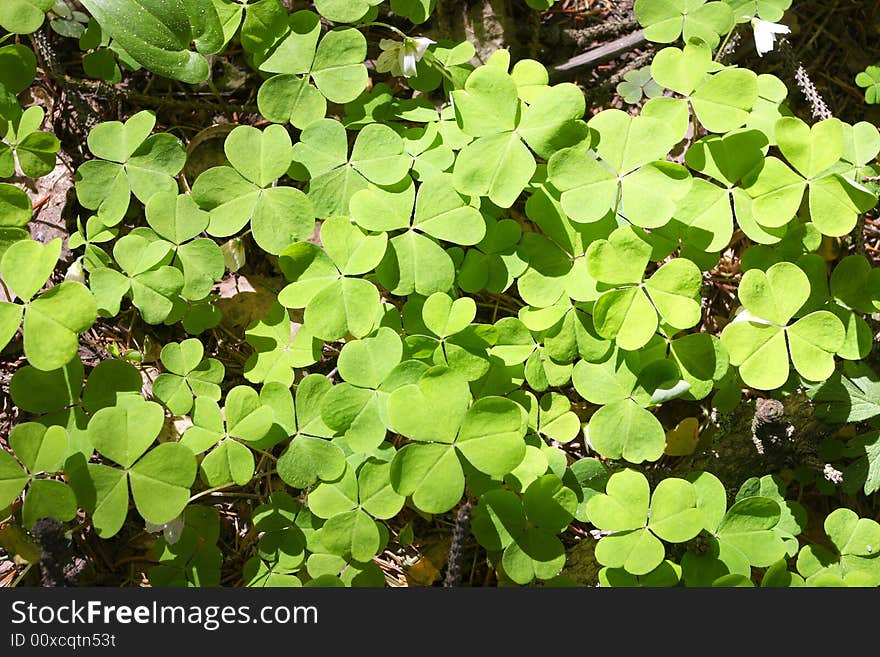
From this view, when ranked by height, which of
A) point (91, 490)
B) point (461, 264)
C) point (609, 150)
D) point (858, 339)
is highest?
point (609, 150)

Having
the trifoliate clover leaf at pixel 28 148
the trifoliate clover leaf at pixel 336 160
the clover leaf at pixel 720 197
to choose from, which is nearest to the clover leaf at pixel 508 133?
the trifoliate clover leaf at pixel 336 160

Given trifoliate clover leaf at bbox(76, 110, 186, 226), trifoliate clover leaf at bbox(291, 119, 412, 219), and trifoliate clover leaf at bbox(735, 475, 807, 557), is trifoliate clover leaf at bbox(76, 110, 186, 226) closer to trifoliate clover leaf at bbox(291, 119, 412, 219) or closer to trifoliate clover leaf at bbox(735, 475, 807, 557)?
trifoliate clover leaf at bbox(291, 119, 412, 219)

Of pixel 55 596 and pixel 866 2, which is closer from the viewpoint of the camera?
pixel 55 596

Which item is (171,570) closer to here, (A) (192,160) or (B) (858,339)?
(A) (192,160)

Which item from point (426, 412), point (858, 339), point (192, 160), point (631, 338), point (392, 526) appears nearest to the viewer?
point (426, 412)

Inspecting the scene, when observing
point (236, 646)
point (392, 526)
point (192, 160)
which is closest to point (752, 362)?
point (392, 526)

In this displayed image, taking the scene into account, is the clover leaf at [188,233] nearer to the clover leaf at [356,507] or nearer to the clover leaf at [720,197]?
the clover leaf at [356,507]

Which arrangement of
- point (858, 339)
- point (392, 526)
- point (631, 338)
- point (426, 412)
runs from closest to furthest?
point (426, 412)
point (631, 338)
point (858, 339)
point (392, 526)
